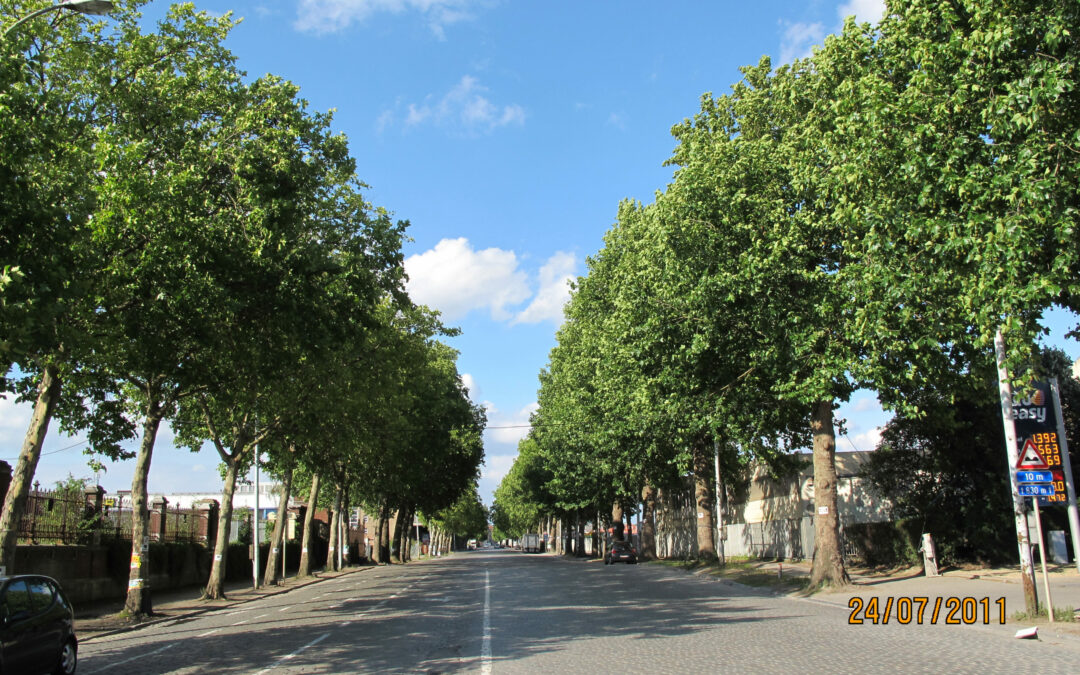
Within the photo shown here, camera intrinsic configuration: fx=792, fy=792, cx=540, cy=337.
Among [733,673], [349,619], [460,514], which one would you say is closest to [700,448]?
[349,619]

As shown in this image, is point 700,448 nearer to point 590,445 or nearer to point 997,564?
point 590,445

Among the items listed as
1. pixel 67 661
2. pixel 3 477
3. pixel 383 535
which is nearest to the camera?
pixel 67 661

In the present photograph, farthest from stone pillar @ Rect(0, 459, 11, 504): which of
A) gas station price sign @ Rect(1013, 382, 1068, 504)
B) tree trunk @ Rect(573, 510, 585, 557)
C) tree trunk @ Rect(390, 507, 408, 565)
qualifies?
tree trunk @ Rect(573, 510, 585, 557)

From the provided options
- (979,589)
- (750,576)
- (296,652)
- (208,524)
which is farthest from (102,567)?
(979,589)

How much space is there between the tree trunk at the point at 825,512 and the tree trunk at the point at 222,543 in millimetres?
18770

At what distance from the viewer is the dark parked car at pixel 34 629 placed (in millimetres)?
9547

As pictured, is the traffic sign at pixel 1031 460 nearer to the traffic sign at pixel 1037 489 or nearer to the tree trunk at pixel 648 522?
the traffic sign at pixel 1037 489

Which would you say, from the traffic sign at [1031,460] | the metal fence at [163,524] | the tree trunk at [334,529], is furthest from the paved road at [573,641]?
the tree trunk at [334,529]

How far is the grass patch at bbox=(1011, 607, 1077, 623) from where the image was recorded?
12.4m

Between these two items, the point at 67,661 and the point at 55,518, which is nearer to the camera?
the point at 67,661

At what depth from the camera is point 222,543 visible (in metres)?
27.0

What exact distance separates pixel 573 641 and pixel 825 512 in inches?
423

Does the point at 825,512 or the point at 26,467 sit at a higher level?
the point at 26,467

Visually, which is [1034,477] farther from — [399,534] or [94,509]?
[399,534]
